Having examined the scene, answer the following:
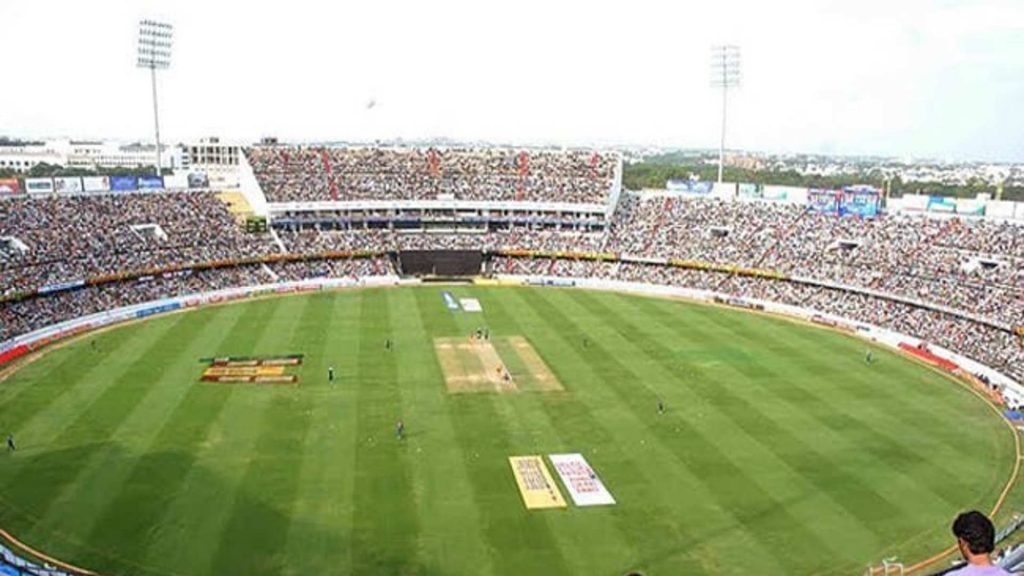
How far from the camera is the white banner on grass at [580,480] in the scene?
99.1 feet

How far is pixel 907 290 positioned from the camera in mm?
60844

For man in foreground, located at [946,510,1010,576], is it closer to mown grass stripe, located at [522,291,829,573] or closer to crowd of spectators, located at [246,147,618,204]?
mown grass stripe, located at [522,291,829,573]

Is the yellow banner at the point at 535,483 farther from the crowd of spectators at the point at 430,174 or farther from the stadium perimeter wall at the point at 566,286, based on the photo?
the crowd of spectators at the point at 430,174

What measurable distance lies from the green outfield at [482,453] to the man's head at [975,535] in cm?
2098

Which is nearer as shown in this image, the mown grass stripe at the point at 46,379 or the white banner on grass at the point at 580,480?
the white banner on grass at the point at 580,480

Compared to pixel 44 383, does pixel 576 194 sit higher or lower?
higher

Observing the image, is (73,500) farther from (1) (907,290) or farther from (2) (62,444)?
(1) (907,290)

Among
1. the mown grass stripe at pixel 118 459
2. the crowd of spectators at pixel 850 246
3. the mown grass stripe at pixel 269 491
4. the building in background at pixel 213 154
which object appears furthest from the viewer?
the building in background at pixel 213 154

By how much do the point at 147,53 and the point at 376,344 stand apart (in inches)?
2061

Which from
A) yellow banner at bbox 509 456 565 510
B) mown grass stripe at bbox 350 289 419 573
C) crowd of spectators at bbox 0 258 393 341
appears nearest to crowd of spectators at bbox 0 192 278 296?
crowd of spectators at bbox 0 258 393 341

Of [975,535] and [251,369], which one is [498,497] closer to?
[251,369]

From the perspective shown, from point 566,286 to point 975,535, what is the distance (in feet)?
233

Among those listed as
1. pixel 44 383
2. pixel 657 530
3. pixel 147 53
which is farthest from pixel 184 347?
pixel 147 53

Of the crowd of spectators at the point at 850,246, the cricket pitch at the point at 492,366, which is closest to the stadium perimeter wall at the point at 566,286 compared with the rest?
the crowd of spectators at the point at 850,246
